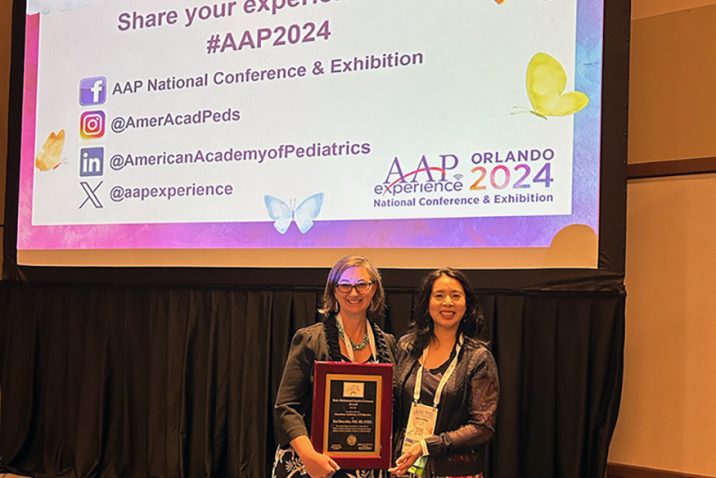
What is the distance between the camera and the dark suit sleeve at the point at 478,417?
83.0 inches

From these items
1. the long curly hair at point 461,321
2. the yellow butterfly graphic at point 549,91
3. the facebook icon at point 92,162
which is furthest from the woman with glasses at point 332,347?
the facebook icon at point 92,162

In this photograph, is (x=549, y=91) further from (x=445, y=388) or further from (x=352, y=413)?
(x=352, y=413)

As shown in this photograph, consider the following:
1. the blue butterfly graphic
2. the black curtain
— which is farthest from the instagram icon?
the blue butterfly graphic

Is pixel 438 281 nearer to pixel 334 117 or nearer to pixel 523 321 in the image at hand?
pixel 523 321

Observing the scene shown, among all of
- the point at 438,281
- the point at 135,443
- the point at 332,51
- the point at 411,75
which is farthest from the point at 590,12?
the point at 135,443

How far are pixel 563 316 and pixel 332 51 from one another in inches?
61.4

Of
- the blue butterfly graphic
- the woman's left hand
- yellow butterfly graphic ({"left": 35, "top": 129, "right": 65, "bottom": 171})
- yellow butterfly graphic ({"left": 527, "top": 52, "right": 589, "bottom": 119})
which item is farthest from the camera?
yellow butterfly graphic ({"left": 35, "top": 129, "right": 65, "bottom": 171})

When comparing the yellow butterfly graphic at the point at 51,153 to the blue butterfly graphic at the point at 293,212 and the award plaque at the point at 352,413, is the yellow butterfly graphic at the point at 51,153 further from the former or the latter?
the award plaque at the point at 352,413

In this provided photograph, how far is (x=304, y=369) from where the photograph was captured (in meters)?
2.26

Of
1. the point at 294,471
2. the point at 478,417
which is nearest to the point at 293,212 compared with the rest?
the point at 294,471

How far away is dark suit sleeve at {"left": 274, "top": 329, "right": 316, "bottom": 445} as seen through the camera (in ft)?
7.32

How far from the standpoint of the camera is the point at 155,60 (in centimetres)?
404

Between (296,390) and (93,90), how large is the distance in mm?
2620

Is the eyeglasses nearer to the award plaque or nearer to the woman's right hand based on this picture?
the award plaque
